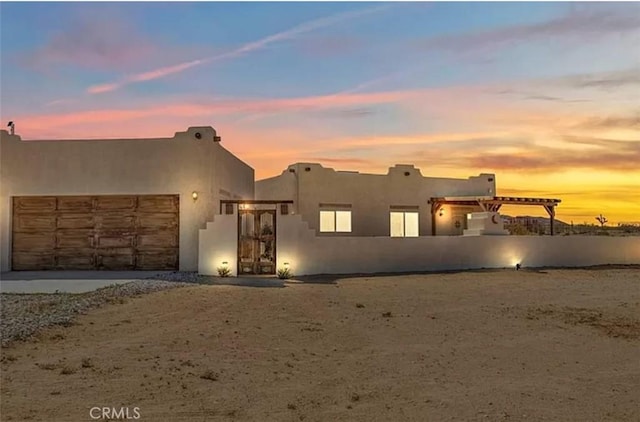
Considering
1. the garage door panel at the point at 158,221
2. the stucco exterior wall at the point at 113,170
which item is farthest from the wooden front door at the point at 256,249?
the garage door panel at the point at 158,221

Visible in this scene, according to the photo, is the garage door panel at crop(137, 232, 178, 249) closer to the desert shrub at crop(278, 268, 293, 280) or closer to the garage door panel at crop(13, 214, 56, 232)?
the garage door panel at crop(13, 214, 56, 232)

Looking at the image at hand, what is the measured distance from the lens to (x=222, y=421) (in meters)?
4.94

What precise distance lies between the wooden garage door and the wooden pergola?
13556 millimetres

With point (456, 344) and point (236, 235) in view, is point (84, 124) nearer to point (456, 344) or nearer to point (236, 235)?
point (236, 235)

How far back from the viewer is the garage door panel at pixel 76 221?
17.5m

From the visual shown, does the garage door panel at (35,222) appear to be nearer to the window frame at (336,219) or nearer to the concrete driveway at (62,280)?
the concrete driveway at (62,280)

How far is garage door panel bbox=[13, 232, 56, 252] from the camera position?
17.5 m

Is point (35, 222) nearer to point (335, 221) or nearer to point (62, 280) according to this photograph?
point (62, 280)

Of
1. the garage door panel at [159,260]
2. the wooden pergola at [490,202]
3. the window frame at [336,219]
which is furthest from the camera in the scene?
the wooden pergola at [490,202]

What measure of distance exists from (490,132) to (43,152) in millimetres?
17566

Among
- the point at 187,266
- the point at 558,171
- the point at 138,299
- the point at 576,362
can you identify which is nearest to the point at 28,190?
the point at 187,266

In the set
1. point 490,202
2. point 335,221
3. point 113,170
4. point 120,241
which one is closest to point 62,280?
point 120,241

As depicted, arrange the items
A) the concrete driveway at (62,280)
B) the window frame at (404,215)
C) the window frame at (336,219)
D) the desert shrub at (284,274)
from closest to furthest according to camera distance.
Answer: the concrete driveway at (62,280) < the desert shrub at (284,274) < the window frame at (336,219) < the window frame at (404,215)

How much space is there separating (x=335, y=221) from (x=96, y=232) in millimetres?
10844
